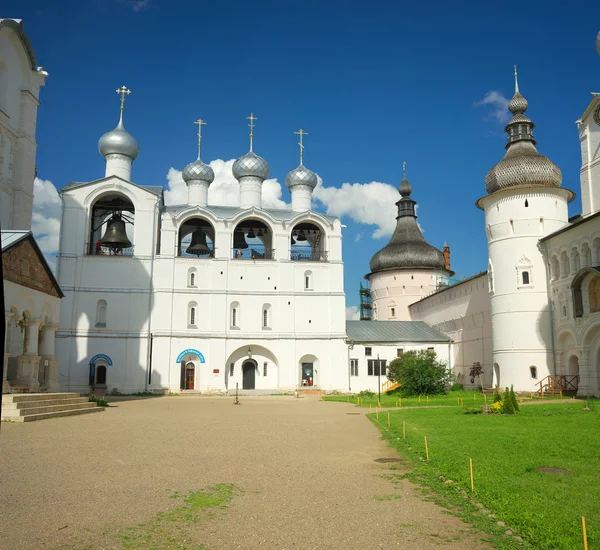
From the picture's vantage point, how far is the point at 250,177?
4406 centimetres

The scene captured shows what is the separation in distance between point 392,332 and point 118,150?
22.9m

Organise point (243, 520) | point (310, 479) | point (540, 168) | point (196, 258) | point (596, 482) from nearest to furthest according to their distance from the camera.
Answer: point (243, 520) < point (596, 482) < point (310, 479) < point (540, 168) < point (196, 258)

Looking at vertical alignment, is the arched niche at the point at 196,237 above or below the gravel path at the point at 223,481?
above

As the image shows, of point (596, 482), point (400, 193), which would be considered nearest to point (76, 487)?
point (596, 482)

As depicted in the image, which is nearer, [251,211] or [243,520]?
[243,520]

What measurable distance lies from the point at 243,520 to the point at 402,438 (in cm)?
768

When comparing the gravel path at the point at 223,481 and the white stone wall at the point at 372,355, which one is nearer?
the gravel path at the point at 223,481

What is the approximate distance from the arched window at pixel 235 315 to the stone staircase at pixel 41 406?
59.1 feet

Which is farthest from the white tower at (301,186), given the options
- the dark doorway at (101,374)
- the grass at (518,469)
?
the grass at (518,469)

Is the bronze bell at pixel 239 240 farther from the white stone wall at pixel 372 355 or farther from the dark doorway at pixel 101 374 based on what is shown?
the dark doorway at pixel 101 374

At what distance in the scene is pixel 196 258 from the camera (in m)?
40.5

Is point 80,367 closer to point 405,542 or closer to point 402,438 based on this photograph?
point 402,438

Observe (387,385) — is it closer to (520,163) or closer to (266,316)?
(266,316)

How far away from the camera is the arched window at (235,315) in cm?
4047
